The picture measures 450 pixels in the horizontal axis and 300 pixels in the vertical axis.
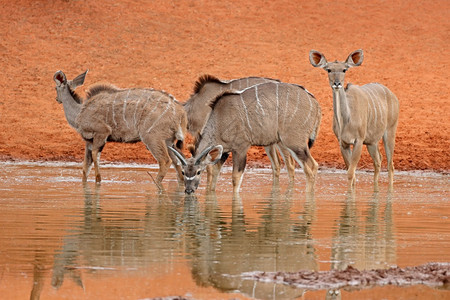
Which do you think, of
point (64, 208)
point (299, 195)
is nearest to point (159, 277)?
point (64, 208)

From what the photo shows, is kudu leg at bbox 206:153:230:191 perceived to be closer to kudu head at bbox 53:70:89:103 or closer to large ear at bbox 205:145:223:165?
large ear at bbox 205:145:223:165

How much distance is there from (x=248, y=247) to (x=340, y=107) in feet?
19.0

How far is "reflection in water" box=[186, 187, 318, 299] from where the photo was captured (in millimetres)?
5637

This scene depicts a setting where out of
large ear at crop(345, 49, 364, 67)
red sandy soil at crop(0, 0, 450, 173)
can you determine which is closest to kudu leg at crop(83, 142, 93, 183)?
large ear at crop(345, 49, 364, 67)

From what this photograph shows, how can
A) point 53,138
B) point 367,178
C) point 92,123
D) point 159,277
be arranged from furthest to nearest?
point 53,138 < point 367,178 < point 92,123 < point 159,277

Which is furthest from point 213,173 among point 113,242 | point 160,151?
point 113,242

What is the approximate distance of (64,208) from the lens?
9.42 metres

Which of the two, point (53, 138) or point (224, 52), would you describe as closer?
point (53, 138)

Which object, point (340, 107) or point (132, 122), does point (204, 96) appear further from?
point (340, 107)

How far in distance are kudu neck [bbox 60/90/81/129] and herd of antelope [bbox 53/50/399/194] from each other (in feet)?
0.05

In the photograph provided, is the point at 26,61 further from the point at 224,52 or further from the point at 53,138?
the point at 53,138

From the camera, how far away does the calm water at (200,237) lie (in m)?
5.55

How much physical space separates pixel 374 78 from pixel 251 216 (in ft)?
54.0

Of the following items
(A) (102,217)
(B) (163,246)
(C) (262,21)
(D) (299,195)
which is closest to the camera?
(B) (163,246)
